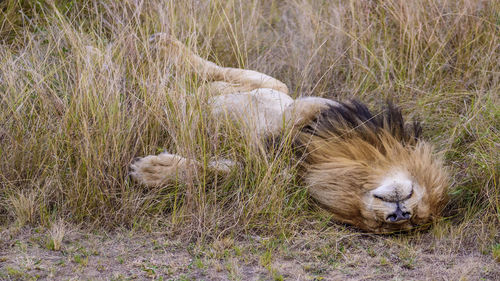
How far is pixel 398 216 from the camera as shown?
129 inches

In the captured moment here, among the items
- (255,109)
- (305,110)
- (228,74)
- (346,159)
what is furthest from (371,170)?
(228,74)

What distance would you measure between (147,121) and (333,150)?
1.00m

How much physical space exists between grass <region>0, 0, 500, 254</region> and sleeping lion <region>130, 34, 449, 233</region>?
0.27 feet

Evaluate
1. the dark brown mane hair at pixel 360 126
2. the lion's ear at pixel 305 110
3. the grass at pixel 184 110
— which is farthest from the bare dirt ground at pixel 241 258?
the lion's ear at pixel 305 110

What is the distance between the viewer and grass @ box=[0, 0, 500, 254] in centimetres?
337

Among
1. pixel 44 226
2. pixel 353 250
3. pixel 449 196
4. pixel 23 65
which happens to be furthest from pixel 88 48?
pixel 449 196

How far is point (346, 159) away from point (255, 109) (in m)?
0.63

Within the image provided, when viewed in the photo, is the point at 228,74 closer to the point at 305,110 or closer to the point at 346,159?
the point at 305,110

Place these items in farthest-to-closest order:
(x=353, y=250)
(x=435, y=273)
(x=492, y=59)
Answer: (x=492, y=59), (x=353, y=250), (x=435, y=273)

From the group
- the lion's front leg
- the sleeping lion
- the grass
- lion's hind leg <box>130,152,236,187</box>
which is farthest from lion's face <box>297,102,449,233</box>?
the lion's front leg

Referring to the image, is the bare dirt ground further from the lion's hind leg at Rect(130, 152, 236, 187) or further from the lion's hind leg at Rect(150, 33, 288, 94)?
the lion's hind leg at Rect(150, 33, 288, 94)

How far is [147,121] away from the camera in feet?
11.9

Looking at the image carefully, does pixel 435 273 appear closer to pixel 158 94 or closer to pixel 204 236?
pixel 204 236

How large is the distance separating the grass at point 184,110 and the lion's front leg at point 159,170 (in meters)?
0.05
